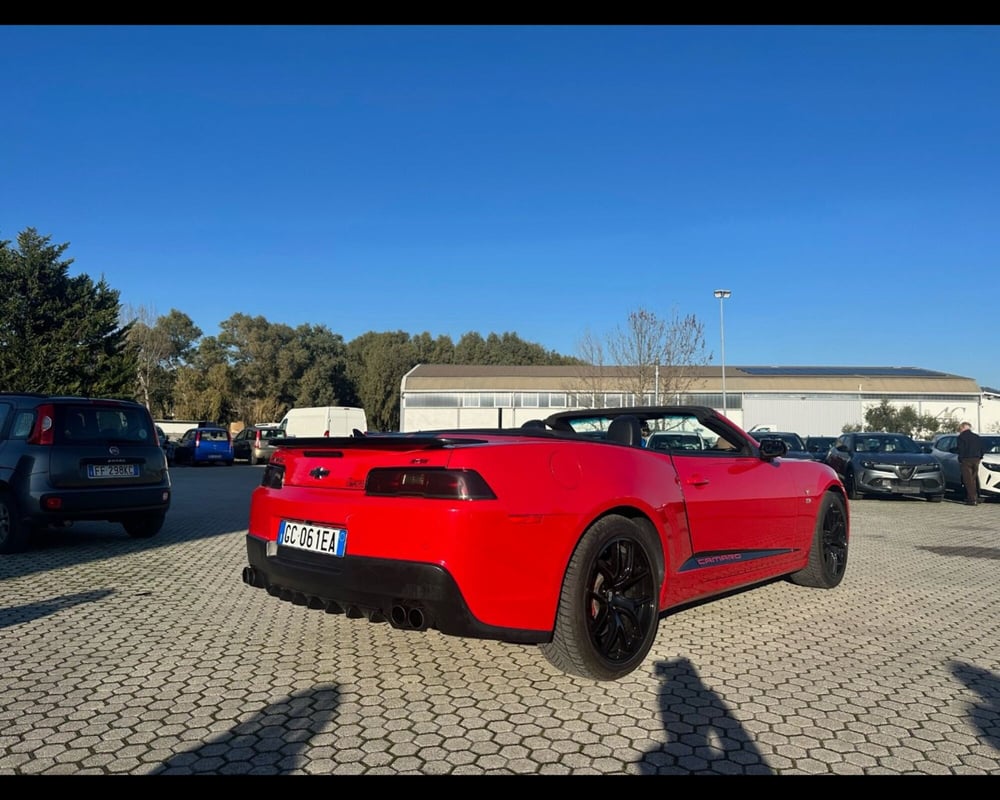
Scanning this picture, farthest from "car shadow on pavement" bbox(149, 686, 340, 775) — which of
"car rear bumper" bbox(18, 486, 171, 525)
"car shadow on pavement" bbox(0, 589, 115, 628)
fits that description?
"car rear bumper" bbox(18, 486, 171, 525)

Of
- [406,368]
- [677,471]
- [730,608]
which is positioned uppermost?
[406,368]

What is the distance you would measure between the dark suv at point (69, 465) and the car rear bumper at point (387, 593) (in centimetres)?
468

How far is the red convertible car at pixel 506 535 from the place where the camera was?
3.43 meters

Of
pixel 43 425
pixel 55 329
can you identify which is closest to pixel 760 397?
pixel 55 329

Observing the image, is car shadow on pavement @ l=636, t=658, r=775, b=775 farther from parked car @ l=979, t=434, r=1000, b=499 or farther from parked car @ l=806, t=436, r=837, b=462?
parked car @ l=806, t=436, r=837, b=462

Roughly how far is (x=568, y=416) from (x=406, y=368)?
67.2m

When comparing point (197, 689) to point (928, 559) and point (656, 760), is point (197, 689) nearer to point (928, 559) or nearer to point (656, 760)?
point (656, 760)

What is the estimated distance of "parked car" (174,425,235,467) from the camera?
31.0 meters

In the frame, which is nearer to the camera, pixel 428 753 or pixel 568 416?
pixel 428 753

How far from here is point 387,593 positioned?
3.48 m

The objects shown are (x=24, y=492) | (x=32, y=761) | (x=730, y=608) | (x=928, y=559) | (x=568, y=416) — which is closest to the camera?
(x=32, y=761)

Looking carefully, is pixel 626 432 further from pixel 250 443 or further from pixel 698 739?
pixel 250 443
